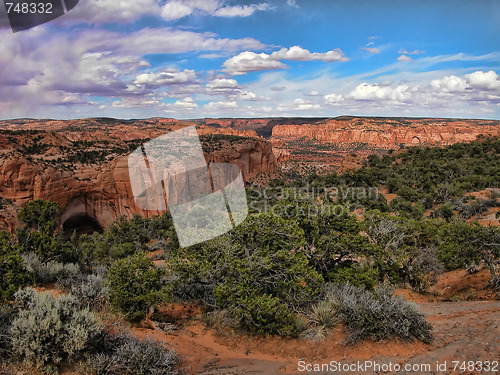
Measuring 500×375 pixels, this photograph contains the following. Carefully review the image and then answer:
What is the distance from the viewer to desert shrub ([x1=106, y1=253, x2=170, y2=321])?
7391mm

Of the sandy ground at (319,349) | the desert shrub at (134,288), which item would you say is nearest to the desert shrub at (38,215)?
the desert shrub at (134,288)

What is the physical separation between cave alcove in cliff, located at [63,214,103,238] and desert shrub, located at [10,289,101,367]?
2699 cm

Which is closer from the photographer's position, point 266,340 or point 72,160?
point 266,340

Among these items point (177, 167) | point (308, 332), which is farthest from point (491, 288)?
point (177, 167)

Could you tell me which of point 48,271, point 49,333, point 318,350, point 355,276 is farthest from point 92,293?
point 355,276

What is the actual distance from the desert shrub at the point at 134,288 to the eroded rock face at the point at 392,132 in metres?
102

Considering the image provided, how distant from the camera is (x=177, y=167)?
3384 cm

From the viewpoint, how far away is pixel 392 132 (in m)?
121

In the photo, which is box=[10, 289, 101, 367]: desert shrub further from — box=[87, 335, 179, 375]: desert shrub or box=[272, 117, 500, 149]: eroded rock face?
box=[272, 117, 500, 149]: eroded rock face

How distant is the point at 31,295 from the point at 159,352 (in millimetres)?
2542

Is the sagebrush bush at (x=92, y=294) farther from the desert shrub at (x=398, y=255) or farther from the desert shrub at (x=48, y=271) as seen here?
the desert shrub at (x=398, y=255)

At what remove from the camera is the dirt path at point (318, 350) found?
5754 millimetres

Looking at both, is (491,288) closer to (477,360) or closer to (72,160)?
(477,360)

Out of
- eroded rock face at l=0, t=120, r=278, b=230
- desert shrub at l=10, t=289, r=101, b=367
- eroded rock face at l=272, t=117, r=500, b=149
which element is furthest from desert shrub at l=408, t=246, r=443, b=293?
eroded rock face at l=272, t=117, r=500, b=149
